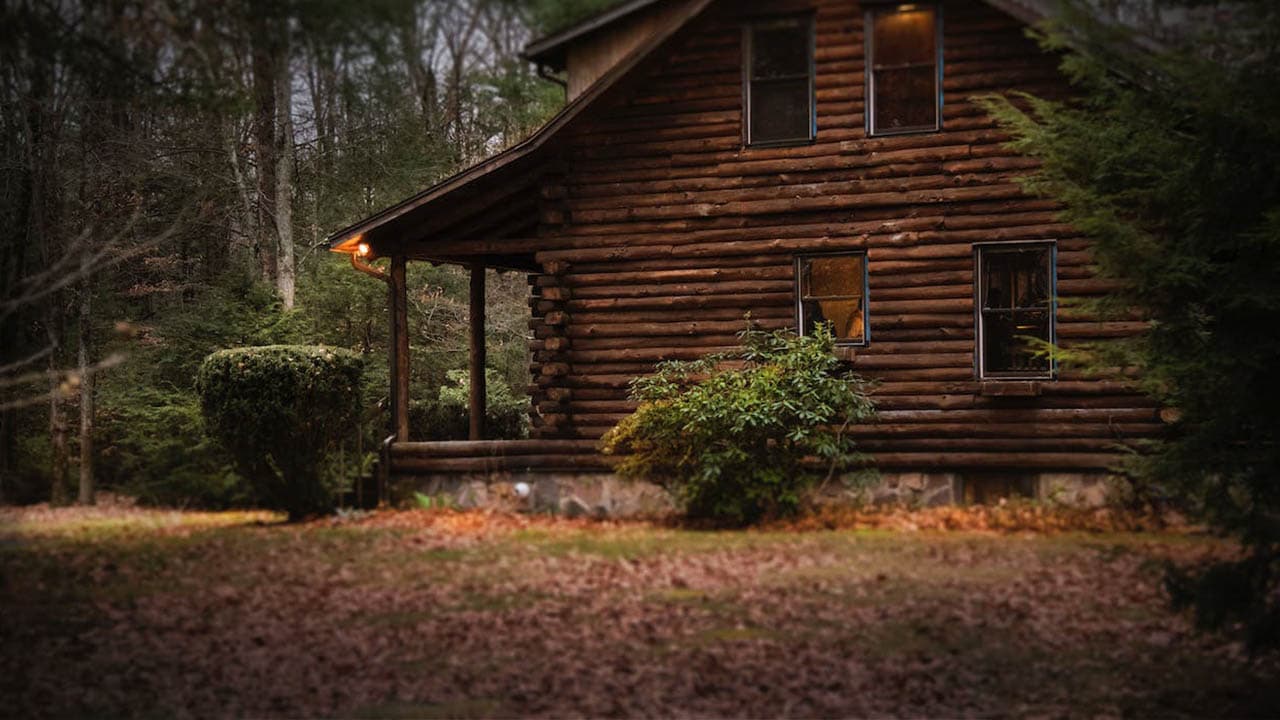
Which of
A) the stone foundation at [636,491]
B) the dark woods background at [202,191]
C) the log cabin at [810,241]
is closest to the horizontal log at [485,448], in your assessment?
the log cabin at [810,241]

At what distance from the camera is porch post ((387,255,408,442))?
57.4ft

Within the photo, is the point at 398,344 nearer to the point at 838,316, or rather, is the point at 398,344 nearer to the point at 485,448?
the point at 485,448

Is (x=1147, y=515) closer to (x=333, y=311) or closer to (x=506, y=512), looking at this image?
(x=506, y=512)

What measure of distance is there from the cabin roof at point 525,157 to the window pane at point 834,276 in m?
3.52

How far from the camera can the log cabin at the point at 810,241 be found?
16062mm

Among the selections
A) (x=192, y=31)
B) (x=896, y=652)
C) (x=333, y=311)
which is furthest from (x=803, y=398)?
(x=333, y=311)

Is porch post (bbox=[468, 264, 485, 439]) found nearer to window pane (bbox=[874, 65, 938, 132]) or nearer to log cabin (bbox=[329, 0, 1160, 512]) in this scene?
log cabin (bbox=[329, 0, 1160, 512])

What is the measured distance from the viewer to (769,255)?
1697cm

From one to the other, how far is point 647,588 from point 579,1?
13.3 meters

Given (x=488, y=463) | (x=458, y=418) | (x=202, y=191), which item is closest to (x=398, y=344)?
(x=488, y=463)

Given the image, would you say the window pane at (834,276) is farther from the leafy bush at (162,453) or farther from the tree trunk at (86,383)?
the tree trunk at (86,383)

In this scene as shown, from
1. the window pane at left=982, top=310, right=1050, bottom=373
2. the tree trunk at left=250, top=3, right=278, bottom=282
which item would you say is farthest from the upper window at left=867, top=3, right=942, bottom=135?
the tree trunk at left=250, top=3, right=278, bottom=282

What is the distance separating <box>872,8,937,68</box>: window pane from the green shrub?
26.8 ft

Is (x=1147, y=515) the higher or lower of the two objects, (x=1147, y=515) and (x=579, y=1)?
the lower
